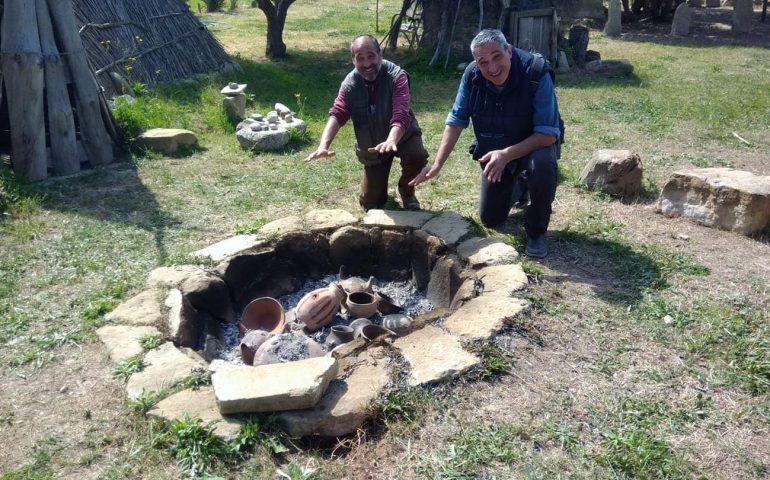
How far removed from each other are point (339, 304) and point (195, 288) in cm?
93

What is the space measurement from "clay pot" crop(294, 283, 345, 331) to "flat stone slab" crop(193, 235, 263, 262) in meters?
0.67

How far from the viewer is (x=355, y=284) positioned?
15.1 feet

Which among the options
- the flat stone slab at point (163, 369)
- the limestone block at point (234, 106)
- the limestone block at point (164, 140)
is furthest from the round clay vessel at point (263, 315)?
the limestone block at point (234, 106)

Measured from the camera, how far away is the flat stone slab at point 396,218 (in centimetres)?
487

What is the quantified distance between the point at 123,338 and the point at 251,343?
2.36ft

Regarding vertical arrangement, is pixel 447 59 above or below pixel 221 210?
above

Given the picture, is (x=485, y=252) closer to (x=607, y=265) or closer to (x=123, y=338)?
(x=607, y=265)

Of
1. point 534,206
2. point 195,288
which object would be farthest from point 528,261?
point 195,288

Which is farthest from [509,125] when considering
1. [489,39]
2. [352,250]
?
[352,250]

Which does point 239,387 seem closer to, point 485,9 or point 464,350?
point 464,350

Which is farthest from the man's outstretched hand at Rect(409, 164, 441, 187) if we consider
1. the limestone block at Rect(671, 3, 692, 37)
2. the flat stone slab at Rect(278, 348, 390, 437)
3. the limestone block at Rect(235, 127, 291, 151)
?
the limestone block at Rect(671, 3, 692, 37)

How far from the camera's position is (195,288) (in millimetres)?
4203

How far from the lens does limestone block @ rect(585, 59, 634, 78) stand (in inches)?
444

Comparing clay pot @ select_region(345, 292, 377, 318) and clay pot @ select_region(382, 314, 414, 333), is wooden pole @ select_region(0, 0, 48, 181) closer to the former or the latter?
clay pot @ select_region(345, 292, 377, 318)
